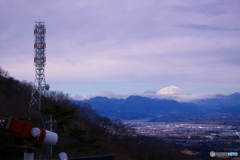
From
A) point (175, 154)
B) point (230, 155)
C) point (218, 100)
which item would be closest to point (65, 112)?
point (175, 154)

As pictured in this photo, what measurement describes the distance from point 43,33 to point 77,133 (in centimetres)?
1803

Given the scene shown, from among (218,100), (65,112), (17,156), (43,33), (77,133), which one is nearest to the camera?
(17,156)

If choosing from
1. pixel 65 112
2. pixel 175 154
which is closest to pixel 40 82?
pixel 65 112

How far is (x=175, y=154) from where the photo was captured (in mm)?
14195

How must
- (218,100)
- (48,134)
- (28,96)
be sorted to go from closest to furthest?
(48,134) → (28,96) → (218,100)

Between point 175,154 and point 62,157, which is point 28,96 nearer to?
point 175,154

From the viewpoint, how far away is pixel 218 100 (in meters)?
85.8

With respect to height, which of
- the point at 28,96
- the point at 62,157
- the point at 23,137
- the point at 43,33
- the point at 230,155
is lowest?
the point at 230,155

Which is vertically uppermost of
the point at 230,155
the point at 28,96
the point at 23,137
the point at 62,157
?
the point at 28,96

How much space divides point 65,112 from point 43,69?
15922 millimetres

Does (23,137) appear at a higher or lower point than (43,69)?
lower

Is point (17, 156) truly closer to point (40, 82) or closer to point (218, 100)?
point (40, 82)

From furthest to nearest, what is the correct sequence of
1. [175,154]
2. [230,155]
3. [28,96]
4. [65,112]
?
[28,96] → [65,112] → [175,154] → [230,155]

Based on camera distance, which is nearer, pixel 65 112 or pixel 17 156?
pixel 17 156
